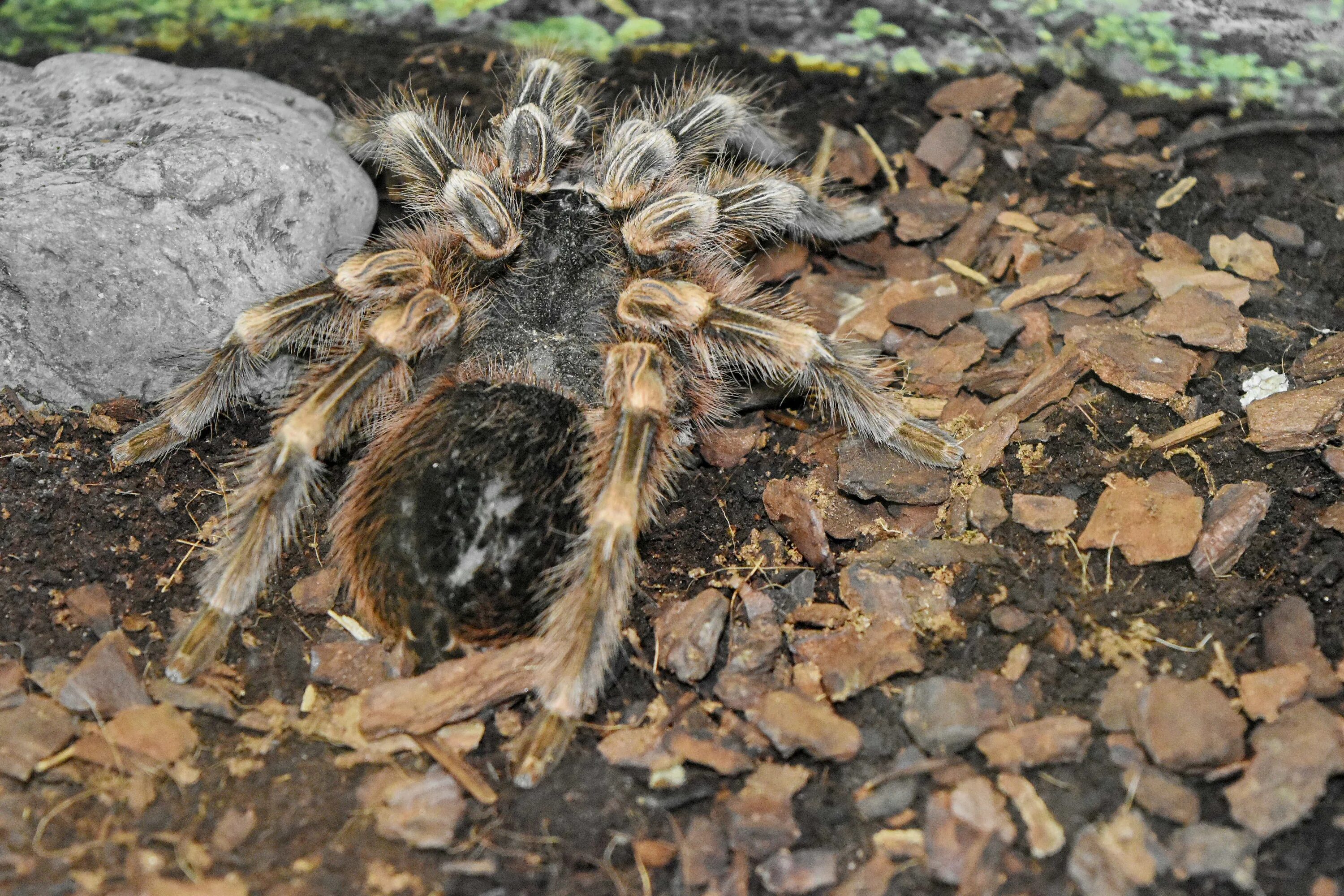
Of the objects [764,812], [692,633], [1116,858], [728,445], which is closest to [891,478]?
[728,445]

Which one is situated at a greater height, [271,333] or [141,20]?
[141,20]

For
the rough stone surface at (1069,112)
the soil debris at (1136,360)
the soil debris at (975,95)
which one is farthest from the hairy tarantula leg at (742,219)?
the soil debris at (1136,360)

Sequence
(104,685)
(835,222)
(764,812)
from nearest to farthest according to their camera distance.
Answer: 1. (764,812)
2. (104,685)
3. (835,222)

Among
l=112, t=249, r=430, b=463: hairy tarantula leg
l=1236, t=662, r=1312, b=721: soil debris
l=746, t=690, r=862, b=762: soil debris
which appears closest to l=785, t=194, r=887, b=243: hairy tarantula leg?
l=112, t=249, r=430, b=463: hairy tarantula leg

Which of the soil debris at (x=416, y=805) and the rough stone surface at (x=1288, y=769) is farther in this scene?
the soil debris at (x=416, y=805)

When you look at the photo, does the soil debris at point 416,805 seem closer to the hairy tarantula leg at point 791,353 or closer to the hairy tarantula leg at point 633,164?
the hairy tarantula leg at point 791,353

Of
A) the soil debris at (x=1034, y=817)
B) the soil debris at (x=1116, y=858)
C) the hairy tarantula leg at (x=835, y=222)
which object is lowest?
the soil debris at (x=1034, y=817)

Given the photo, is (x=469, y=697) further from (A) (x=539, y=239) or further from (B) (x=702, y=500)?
(A) (x=539, y=239)

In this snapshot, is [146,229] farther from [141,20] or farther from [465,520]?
[141,20]

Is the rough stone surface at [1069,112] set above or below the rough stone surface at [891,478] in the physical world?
above
